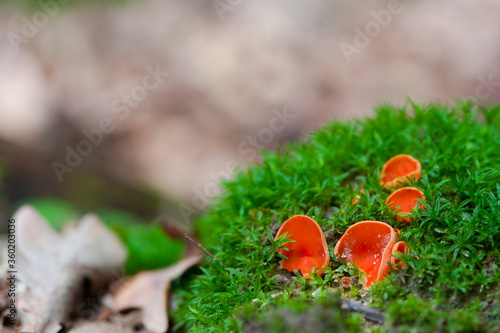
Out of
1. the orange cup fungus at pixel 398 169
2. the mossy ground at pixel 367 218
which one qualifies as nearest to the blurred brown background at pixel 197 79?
the mossy ground at pixel 367 218

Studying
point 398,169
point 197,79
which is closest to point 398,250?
point 398,169

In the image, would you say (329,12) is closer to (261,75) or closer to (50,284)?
(261,75)

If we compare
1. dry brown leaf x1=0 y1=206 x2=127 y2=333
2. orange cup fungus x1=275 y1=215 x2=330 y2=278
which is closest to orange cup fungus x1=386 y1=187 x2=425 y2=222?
orange cup fungus x1=275 y1=215 x2=330 y2=278

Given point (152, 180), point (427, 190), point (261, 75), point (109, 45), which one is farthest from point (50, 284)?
point (109, 45)

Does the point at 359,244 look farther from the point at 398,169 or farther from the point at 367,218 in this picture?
the point at 398,169

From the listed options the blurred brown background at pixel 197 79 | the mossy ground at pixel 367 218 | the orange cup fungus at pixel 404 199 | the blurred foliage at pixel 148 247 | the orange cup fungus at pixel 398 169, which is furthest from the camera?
the blurred brown background at pixel 197 79

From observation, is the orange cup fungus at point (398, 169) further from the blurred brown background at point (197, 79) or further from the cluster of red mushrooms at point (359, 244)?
the blurred brown background at point (197, 79)

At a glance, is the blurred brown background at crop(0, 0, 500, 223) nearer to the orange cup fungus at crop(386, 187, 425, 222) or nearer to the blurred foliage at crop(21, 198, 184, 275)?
the blurred foliage at crop(21, 198, 184, 275)
